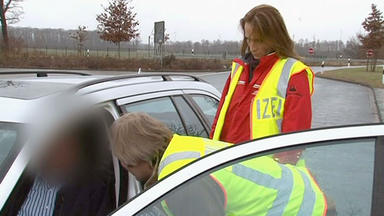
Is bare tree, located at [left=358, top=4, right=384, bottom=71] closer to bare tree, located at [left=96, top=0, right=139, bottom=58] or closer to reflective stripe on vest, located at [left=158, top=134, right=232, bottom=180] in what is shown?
bare tree, located at [left=96, top=0, right=139, bottom=58]

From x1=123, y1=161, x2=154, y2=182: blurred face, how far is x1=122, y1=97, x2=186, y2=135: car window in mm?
610

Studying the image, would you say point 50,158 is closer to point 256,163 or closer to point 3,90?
point 3,90

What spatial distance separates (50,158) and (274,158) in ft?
3.76

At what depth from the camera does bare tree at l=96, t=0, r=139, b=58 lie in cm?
3347

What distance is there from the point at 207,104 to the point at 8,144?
6.14 ft

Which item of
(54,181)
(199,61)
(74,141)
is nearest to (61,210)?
(54,181)

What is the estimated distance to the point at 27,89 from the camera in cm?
229

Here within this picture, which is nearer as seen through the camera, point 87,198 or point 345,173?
point 345,173

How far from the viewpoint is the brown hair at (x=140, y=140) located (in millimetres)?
1808

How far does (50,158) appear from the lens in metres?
2.02

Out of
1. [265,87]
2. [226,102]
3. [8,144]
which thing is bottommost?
[8,144]

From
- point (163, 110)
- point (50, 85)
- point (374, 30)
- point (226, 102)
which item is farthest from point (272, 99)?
point (374, 30)

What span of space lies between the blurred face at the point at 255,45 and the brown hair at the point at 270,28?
0.06 feet

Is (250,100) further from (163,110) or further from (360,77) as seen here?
(360,77)
